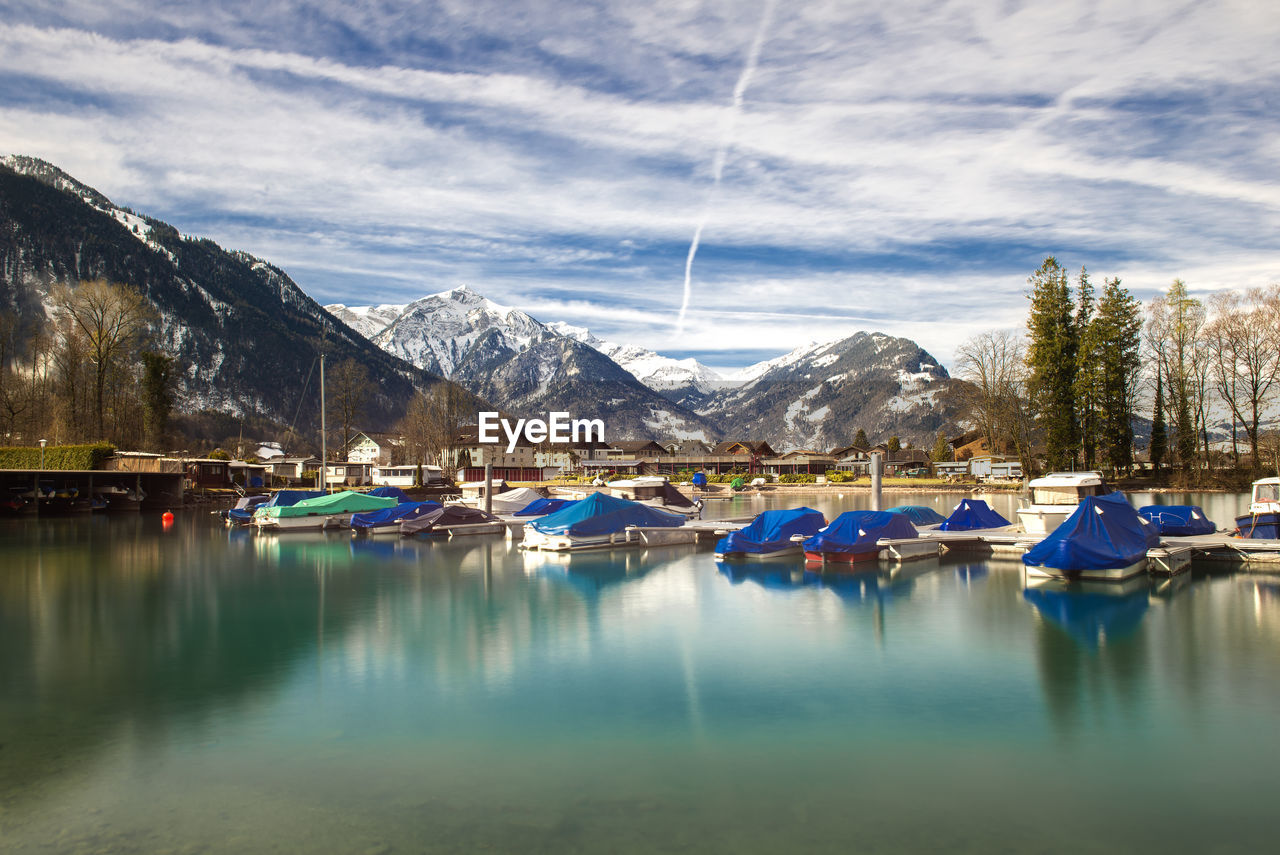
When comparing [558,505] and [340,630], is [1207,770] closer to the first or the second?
[340,630]

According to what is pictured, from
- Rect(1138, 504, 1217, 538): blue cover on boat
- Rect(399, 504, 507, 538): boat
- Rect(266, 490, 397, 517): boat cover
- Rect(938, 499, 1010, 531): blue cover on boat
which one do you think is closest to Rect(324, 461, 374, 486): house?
Rect(266, 490, 397, 517): boat cover

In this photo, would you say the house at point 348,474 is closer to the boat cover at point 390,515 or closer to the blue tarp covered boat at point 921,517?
the boat cover at point 390,515

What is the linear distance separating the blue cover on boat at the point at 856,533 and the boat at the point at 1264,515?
1301 centimetres

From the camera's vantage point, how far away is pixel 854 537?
3259cm

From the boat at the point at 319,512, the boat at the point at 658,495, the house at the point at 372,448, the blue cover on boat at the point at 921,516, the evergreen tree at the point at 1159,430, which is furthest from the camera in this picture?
the house at the point at 372,448

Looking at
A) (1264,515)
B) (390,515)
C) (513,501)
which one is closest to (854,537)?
(1264,515)

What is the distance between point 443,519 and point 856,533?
951 inches

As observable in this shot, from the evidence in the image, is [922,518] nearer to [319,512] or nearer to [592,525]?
[592,525]

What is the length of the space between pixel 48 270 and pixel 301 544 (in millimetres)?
180543

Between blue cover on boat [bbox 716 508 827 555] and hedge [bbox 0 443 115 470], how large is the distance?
167 ft

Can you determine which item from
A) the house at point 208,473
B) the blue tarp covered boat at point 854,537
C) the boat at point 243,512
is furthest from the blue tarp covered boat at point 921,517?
the house at point 208,473

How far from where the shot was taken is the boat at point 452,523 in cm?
4684

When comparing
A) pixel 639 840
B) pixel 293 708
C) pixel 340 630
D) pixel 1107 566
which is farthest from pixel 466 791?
pixel 1107 566

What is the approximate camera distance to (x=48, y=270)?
18175 cm
